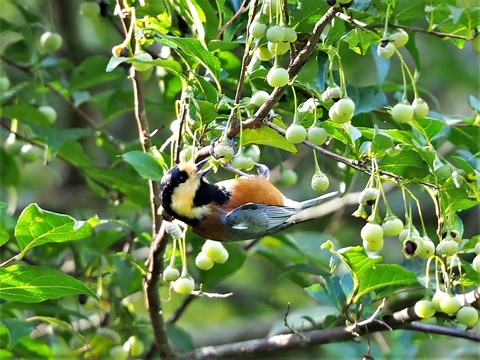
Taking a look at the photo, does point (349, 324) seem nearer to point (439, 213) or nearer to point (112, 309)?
point (439, 213)

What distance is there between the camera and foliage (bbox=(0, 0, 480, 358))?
2250mm

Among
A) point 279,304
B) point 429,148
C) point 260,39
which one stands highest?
point 260,39

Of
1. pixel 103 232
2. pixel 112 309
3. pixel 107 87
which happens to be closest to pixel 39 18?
pixel 103 232

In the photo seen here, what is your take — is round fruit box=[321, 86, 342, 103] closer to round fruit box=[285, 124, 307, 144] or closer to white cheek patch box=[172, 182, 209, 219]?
round fruit box=[285, 124, 307, 144]

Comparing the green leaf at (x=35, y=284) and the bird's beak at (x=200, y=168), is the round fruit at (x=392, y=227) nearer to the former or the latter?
the bird's beak at (x=200, y=168)

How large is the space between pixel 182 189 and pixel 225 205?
0.34 m

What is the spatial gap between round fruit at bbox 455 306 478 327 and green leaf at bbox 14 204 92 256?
1142 millimetres

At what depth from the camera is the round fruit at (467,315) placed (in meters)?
2.50

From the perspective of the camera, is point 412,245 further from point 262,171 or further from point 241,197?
point 262,171

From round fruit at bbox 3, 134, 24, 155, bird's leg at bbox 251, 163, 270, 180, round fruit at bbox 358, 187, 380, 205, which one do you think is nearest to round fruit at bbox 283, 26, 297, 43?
round fruit at bbox 358, 187, 380, 205

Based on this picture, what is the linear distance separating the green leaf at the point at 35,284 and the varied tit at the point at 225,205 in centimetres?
41

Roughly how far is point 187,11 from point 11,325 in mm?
1361

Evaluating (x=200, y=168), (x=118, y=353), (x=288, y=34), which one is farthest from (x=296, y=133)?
(x=118, y=353)

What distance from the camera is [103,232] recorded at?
3.51 meters
